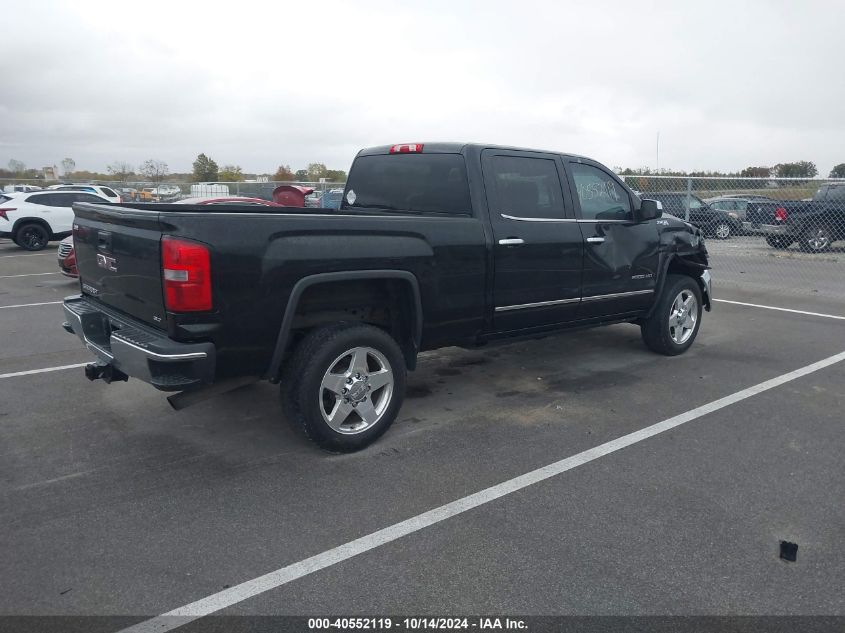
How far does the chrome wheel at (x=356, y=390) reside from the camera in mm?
4180

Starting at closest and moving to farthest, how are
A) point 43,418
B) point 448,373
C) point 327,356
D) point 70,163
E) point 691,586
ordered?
point 691,586 → point 327,356 → point 43,418 → point 448,373 → point 70,163

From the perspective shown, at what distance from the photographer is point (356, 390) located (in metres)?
4.27

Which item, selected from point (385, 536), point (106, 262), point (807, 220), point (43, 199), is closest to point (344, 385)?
Result: point (385, 536)

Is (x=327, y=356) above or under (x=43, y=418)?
above

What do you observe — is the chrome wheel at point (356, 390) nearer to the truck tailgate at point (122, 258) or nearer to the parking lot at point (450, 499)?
the parking lot at point (450, 499)

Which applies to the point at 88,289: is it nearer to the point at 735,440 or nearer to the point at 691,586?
the point at 691,586

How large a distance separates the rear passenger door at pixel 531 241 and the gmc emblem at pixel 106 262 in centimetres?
250

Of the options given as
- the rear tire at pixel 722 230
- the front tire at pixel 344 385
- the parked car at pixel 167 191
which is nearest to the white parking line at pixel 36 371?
the front tire at pixel 344 385

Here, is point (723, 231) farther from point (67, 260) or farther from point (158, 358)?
point (158, 358)

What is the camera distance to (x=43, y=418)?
16.1 ft

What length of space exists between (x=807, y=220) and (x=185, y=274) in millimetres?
15948

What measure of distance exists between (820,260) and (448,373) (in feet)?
40.5

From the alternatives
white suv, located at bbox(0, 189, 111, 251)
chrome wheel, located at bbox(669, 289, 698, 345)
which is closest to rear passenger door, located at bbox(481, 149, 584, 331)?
chrome wheel, located at bbox(669, 289, 698, 345)

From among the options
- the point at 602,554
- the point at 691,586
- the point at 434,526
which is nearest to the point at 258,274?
the point at 434,526
